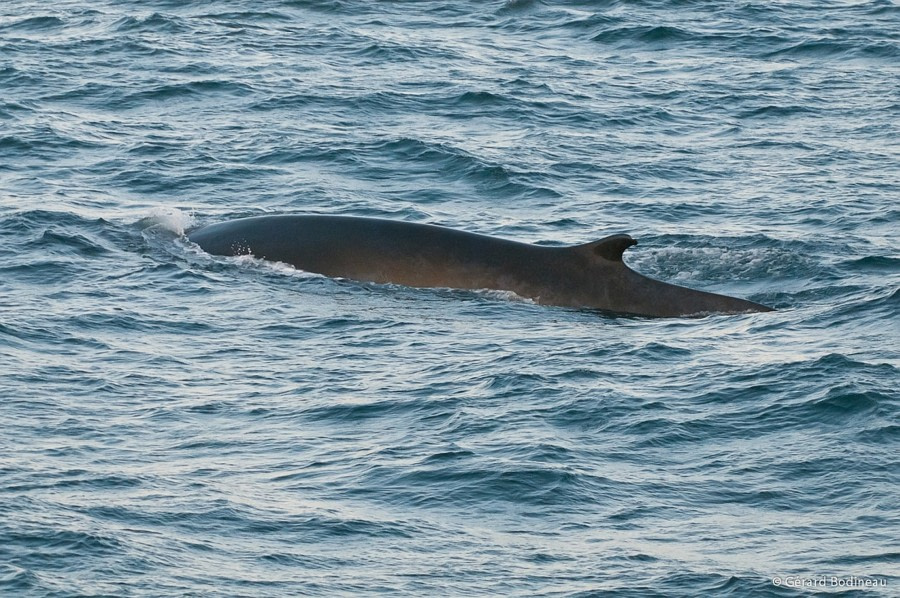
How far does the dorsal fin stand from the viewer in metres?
18.3

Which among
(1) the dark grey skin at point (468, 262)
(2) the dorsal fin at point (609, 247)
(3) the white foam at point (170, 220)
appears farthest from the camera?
(3) the white foam at point (170, 220)

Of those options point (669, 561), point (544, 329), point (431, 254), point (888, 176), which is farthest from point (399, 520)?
point (888, 176)

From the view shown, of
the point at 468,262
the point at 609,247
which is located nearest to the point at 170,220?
the point at 468,262

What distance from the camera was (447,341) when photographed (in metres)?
17.8

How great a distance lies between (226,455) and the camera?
14.4 metres

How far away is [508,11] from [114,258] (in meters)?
20.1

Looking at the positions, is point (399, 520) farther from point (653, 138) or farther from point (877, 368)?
point (653, 138)

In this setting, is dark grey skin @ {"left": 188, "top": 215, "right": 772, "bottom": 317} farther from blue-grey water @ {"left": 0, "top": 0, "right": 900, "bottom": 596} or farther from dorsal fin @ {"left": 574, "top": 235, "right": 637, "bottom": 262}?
blue-grey water @ {"left": 0, "top": 0, "right": 900, "bottom": 596}

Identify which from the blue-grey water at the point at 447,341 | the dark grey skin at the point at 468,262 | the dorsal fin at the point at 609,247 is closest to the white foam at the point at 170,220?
the blue-grey water at the point at 447,341

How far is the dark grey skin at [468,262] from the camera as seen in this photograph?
18781mm

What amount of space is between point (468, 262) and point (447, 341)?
182 cm

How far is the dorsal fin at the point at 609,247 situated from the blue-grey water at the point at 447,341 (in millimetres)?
716

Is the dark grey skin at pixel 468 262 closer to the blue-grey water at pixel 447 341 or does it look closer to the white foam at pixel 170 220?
the blue-grey water at pixel 447 341

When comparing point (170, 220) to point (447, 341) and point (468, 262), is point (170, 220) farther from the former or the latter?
point (447, 341)
